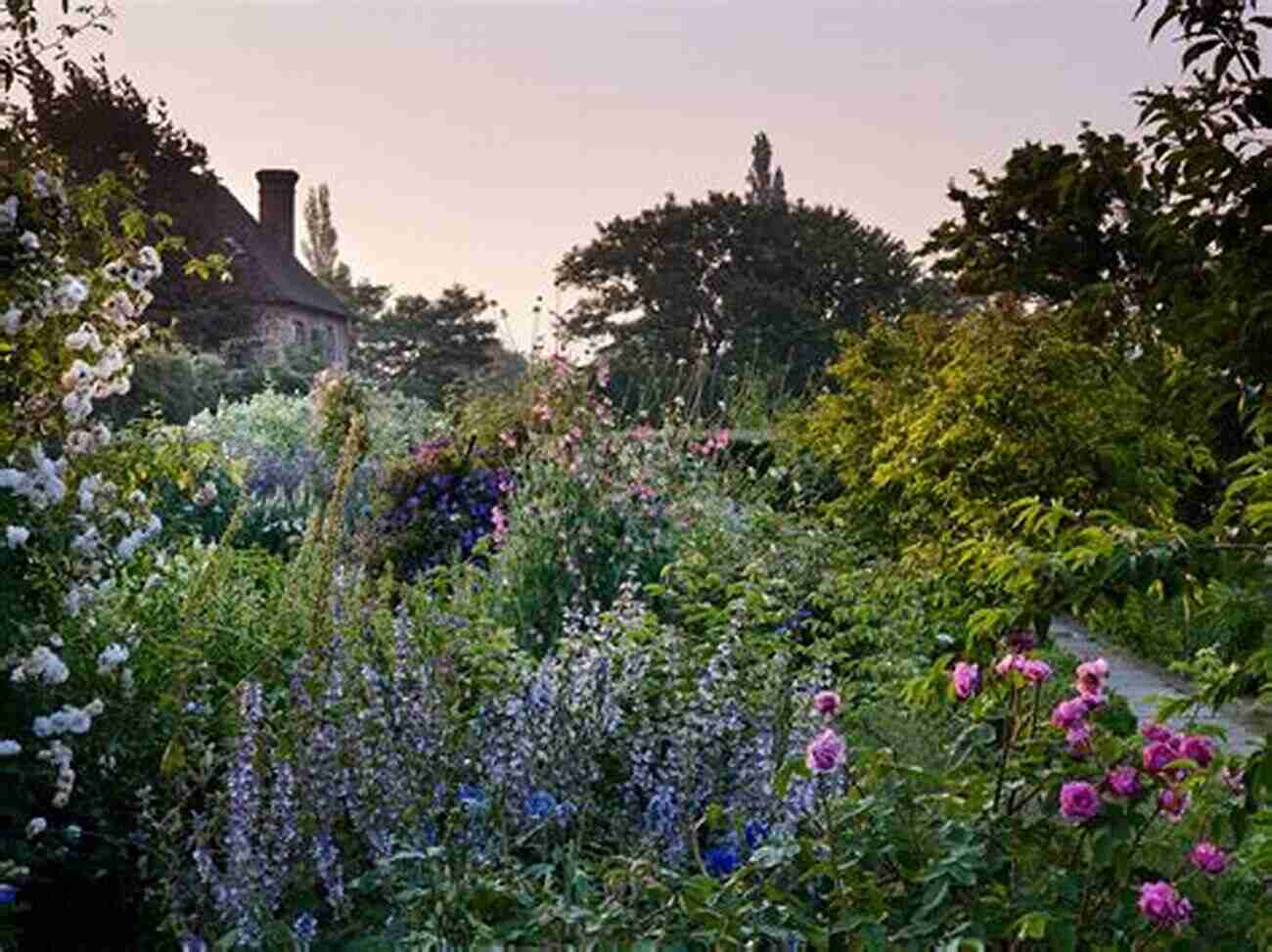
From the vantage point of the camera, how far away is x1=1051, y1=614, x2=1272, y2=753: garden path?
24.0 feet

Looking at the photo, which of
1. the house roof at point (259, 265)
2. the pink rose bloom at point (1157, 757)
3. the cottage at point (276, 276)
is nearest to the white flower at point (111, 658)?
the pink rose bloom at point (1157, 757)

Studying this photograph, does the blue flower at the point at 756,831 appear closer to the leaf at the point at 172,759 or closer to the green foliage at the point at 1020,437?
the leaf at the point at 172,759

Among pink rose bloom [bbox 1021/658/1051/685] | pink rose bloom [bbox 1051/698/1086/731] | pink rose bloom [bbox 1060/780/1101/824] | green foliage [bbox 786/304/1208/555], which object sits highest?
green foliage [bbox 786/304/1208/555]

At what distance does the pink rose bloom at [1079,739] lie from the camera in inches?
133

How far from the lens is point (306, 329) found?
141 feet

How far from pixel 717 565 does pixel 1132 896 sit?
14.8 ft

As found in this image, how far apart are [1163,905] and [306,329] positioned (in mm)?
41153

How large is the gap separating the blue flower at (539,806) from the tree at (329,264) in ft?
156

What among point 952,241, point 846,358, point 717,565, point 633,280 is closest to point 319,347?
point 633,280

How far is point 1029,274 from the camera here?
13.7 meters

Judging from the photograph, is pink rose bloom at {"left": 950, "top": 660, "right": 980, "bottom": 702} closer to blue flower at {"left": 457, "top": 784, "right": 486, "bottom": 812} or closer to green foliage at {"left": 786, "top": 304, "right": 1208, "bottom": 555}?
blue flower at {"left": 457, "top": 784, "right": 486, "bottom": 812}

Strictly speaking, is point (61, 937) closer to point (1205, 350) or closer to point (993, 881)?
point (993, 881)

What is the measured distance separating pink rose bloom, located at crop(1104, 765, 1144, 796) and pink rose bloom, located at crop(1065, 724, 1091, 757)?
3.3 inches

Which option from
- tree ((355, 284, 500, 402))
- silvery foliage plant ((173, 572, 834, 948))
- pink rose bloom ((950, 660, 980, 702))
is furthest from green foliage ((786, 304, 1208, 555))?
tree ((355, 284, 500, 402))
